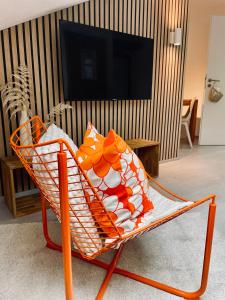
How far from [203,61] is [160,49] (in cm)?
262

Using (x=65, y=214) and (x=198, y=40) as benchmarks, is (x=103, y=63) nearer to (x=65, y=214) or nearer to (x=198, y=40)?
(x=65, y=214)

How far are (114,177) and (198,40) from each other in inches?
199

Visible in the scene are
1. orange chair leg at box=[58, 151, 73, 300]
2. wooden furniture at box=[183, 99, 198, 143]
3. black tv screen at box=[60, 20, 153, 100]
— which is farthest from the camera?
wooden furniture at box=[183, 99, 198, 143]

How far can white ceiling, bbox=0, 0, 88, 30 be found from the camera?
1578 millimetres

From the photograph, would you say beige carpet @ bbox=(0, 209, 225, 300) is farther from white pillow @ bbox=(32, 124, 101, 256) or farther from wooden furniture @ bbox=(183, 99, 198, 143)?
wooden furniture @ bbox=(183, 99, 198, 143)

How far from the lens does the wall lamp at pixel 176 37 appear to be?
3.02m

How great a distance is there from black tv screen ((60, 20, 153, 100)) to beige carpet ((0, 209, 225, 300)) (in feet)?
4.64

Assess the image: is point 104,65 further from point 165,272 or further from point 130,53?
point 165,272

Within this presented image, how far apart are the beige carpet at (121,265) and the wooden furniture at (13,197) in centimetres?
21

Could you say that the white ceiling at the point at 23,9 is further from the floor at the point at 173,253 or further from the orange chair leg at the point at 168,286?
the orange chair leg at the point at 168,286

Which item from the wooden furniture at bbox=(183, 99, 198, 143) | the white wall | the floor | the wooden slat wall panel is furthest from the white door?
the floor

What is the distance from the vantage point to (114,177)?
107cm

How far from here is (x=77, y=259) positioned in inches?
56.1

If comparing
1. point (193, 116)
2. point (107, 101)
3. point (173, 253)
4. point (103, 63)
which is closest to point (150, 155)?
point (107, 101)
